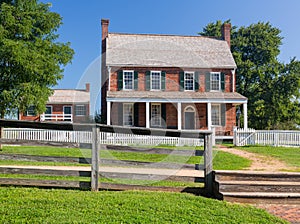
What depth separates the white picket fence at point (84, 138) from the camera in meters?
15.5

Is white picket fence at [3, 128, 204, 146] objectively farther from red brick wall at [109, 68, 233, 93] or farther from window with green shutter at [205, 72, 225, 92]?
window with green shutter at [205, 72, 225, 92]

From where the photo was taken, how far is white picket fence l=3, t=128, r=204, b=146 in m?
15.5

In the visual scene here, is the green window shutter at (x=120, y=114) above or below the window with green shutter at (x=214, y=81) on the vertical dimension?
below

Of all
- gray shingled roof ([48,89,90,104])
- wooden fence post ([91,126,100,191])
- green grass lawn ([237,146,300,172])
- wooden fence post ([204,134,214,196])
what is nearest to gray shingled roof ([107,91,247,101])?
green grass lawn ([237,146,300,172])

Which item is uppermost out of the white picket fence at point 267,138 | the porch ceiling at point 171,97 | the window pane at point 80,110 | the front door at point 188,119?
the porch ceiling at point 171,97

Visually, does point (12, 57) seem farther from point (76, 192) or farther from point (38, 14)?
point (76, 192)

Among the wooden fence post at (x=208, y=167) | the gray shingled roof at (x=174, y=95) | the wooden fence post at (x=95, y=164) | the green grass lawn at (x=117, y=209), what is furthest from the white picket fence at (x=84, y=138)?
the green grass lawn at (x=117, y=209)

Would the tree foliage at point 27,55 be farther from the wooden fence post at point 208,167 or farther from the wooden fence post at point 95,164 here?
the wooden fence post at point 208,167

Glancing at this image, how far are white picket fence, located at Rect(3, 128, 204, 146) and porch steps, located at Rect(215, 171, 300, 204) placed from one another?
34.7 ft

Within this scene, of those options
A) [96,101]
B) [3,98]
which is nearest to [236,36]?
[96,101]

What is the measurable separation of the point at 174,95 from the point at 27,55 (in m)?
10.8

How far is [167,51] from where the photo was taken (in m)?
22.5

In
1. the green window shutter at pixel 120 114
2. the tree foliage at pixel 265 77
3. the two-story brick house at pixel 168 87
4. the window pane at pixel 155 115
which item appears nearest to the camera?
the two-story brick house at pixel 168 87

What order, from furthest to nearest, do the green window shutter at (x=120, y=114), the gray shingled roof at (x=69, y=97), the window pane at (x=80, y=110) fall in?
the window pane at (x=80, y=110)
the gray shingled roof at (x=69, y=97)
the green window shutter at (x=120, y=114)
